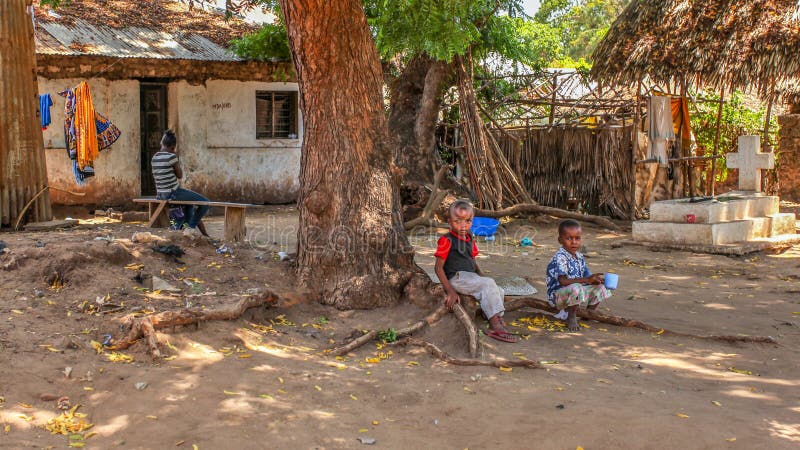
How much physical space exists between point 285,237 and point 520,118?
559 centimetres

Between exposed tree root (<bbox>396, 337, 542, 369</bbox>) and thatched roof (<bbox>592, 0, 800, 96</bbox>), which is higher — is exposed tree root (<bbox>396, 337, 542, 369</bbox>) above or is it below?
below

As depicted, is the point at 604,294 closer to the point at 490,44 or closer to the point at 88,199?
the point at 490,44

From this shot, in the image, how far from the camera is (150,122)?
44.9 ft

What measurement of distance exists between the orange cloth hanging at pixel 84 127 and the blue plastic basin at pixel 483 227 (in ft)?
17.8

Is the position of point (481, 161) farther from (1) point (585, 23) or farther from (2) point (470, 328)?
(1) point (585, 23)

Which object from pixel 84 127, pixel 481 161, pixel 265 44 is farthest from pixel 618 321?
pixel 265 44

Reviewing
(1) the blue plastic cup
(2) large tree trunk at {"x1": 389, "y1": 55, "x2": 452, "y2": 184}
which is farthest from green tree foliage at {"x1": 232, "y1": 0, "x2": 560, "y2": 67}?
(1) the blue plastic cup

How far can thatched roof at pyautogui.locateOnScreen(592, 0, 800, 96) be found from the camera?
34.0 feet

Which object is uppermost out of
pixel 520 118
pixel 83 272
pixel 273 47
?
pixel 273 47

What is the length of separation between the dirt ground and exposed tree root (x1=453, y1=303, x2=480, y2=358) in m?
0.10

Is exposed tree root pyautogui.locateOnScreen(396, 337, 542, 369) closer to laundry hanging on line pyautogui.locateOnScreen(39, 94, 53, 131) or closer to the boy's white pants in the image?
the boy's white pants

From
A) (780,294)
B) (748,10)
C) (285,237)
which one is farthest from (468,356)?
(748,10)

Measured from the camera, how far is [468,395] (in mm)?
4340

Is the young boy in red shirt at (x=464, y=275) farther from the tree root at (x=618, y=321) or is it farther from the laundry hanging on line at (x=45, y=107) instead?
the laundry hanging on line at (x=45, y=107)
